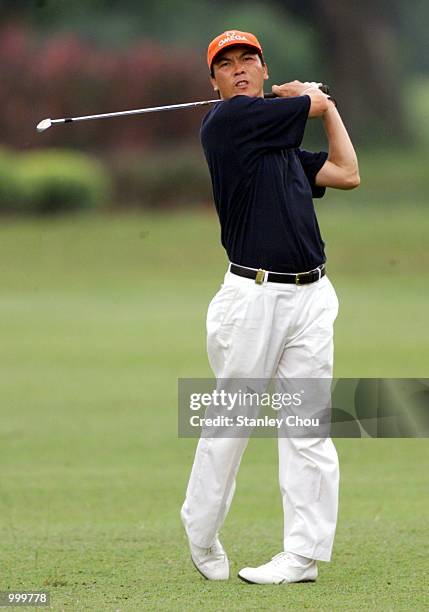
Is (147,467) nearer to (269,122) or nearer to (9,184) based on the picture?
(269,122)

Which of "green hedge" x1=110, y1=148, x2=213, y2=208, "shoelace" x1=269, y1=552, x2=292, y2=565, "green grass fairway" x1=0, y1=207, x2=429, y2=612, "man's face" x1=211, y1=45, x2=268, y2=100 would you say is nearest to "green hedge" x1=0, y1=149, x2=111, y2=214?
"green hedge" x1=110, y1=148, x2=213, y2=208

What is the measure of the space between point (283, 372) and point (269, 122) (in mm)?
739

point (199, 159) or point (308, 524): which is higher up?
point (199, 159)

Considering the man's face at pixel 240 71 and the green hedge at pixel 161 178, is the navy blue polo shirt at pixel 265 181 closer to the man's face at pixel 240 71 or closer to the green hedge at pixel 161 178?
the man's face at pixel 240 71

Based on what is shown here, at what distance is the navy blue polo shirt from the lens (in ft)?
13.9

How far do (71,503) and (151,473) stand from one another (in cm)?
84

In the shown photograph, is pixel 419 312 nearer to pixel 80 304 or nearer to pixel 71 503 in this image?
pixel 80 304

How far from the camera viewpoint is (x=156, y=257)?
74.3 feet

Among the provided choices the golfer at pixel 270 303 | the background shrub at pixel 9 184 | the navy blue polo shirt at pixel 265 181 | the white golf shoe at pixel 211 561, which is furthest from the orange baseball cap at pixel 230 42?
the background shrub at pixel 9 184

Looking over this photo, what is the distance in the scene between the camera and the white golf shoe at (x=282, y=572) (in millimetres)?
4203

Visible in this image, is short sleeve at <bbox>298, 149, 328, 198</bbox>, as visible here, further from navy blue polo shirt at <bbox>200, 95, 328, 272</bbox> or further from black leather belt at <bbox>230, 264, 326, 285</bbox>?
black leather belt at <bbox>230, 264, 326, 285</bbox>

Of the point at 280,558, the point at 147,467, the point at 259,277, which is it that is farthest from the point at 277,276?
the point at 147,467

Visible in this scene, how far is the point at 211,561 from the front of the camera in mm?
4309

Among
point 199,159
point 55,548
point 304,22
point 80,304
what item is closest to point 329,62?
point 304,22
